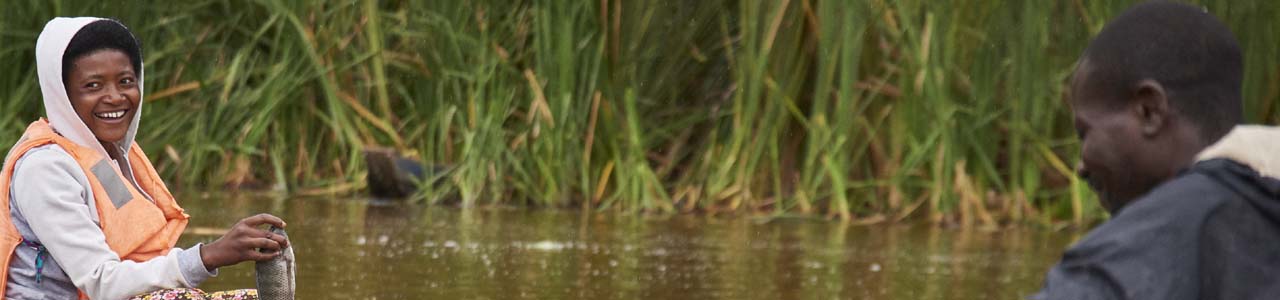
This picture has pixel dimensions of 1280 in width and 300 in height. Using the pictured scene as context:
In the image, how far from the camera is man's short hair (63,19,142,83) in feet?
9.87

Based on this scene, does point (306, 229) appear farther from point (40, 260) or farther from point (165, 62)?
point (40, 260)

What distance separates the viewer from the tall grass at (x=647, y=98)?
298 inches

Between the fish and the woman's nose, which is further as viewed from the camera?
the woman's nose

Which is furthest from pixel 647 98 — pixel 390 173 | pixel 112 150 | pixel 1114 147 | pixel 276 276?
pixel 1114 147

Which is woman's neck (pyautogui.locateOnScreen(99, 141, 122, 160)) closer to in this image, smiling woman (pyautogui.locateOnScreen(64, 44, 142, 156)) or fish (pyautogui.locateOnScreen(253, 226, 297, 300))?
smiling woman (pyautogui.locateOnScreen(64, 44, 142, 156))

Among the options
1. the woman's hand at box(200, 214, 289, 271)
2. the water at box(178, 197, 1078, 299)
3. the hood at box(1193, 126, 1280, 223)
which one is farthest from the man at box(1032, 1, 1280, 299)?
the water at box(178, 197, 1078, 299)

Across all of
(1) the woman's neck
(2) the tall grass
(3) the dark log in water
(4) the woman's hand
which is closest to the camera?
(4) the woman's hand

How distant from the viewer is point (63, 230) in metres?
2.90

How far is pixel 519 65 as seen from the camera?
8.55 meters

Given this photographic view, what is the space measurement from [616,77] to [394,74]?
1.14m

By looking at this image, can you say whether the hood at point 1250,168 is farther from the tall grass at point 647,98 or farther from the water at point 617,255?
the tall grass at point 647,98

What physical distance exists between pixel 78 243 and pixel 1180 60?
177cm

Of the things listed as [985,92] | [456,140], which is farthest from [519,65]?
[985,92]

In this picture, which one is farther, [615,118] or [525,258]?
[615,118]
